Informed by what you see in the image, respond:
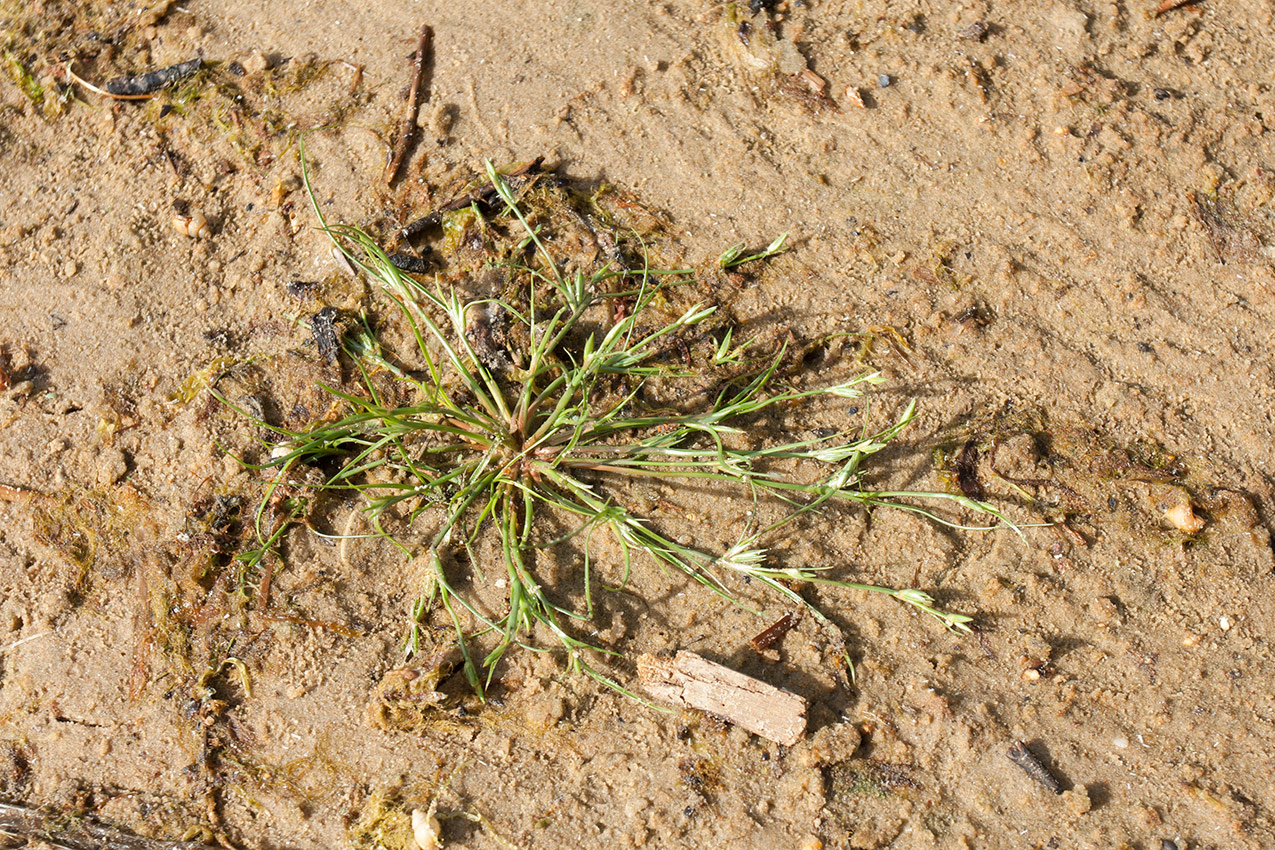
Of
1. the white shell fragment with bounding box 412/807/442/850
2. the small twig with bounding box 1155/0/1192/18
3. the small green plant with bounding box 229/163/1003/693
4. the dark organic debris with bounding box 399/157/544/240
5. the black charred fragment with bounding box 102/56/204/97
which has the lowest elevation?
the white shell fragment with bounding box 412/807/442/850

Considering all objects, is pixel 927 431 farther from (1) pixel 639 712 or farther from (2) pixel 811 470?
(1) pixel 639 712

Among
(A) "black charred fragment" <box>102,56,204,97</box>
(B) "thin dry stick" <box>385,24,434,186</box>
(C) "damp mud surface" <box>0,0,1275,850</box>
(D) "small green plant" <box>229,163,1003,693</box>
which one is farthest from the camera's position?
(A) "black charred fragment" <box>102,56,204,97</box>

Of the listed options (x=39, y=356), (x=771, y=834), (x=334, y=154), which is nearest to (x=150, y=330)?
(x=39, y=356)

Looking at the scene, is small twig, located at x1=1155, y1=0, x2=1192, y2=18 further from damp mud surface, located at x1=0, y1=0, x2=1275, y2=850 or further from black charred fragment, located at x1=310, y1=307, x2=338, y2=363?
black charred fragment, located at x1=310, y1=307, x2=338, y2=363

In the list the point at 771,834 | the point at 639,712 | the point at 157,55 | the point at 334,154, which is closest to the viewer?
the point at 771,834

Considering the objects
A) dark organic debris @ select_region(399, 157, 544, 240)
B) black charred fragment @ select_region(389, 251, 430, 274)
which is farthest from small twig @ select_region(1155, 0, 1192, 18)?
black charred fragment @ select_region(389, 251, 430, 274)

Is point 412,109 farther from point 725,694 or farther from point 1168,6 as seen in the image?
point 1168,6

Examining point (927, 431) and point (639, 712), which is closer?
point (639, 712)
